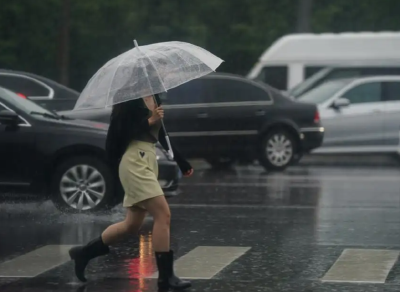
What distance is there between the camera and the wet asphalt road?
26.5 feet

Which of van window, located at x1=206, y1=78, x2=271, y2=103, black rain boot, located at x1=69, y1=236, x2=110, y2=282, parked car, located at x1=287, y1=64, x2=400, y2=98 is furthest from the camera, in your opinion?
parked car, located at x1=287, y1=64, x2=400, y2=98

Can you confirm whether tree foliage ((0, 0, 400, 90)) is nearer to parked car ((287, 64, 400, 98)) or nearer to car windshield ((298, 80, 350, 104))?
parked car ((287, 64, 400, 98))

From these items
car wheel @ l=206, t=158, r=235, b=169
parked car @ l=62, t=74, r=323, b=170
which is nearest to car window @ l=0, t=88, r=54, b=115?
parked car @ l=62, t=74, r=323, b=170

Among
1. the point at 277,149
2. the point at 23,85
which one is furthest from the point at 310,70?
the point at 23,85

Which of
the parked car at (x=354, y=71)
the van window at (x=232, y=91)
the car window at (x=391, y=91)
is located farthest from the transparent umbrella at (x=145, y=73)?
the parked car at (x=354, y=71)

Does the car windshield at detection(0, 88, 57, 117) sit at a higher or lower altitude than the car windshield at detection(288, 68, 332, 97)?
lower

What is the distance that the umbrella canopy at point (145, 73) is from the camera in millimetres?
7590

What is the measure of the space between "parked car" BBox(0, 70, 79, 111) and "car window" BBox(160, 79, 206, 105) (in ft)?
5.42

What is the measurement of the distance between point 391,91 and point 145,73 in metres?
13.9

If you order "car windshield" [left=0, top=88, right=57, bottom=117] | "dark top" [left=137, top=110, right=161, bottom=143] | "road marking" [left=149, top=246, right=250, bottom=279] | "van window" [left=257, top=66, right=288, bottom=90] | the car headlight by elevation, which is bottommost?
"road marking" [left=149, top=246, right=250, bottom=279]

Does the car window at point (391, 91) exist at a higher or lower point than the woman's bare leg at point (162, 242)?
higher

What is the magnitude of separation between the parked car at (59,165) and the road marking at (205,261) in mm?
2408

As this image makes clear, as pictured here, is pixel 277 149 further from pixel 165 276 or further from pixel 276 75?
pixel 165 276

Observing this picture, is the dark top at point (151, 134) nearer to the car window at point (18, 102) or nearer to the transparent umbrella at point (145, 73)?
the transparent umbrella at point (145, 73)
